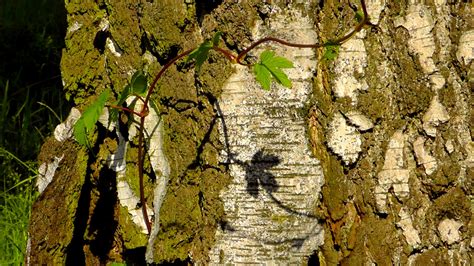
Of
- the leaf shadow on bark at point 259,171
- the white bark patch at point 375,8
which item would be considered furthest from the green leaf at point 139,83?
the white bark patch at point 375,8

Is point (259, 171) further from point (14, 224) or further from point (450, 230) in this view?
point (14, 224)

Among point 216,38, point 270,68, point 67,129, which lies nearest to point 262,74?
point 270,68

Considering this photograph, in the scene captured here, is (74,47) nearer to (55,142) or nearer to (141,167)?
(55,142)

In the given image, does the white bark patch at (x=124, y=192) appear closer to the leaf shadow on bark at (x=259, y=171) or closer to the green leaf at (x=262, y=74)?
the leaf shadow on bark at (x=259, y=171)

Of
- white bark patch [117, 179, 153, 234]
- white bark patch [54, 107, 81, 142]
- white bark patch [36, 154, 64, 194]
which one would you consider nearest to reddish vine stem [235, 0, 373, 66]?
white bark patch [117, 179, 153, 234]

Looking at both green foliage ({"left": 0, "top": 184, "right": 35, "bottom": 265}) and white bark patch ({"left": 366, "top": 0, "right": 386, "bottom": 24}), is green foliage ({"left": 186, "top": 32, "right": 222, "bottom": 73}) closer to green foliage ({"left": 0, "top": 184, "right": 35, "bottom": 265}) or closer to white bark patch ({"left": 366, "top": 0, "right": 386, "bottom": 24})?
white bark patch ({"left": 366, "top": 0, "right": 386, "bottom": 24})

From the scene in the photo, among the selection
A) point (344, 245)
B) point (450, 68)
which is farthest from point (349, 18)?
point (344, 245)
